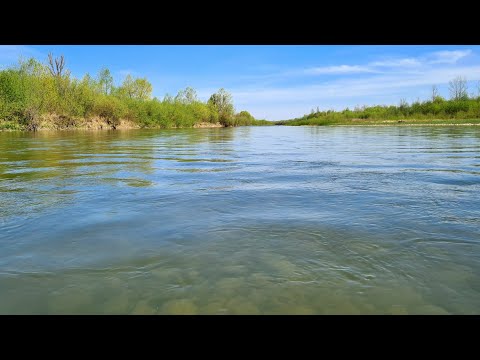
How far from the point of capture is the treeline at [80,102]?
4344cm

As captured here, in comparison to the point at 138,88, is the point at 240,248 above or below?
below

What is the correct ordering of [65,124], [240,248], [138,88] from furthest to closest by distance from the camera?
[138,88]
[65,124]
[240,248]

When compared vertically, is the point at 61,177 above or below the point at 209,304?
above

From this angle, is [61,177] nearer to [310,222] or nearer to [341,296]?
[310,222]

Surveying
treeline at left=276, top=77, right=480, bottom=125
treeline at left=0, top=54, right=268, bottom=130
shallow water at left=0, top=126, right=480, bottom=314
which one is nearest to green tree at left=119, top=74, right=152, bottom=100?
treeline at left=0, top=54, right=268, bottom=130

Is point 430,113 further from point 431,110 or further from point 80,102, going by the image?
point 80,102

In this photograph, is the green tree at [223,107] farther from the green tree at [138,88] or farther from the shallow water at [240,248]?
the shallow water at [240,248]

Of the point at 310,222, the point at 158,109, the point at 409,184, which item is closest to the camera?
the point at 310,222

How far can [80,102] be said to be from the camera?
2313 inches

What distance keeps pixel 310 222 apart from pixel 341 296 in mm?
1776

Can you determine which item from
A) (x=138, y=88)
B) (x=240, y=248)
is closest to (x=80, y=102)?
(x=138, y=88)
